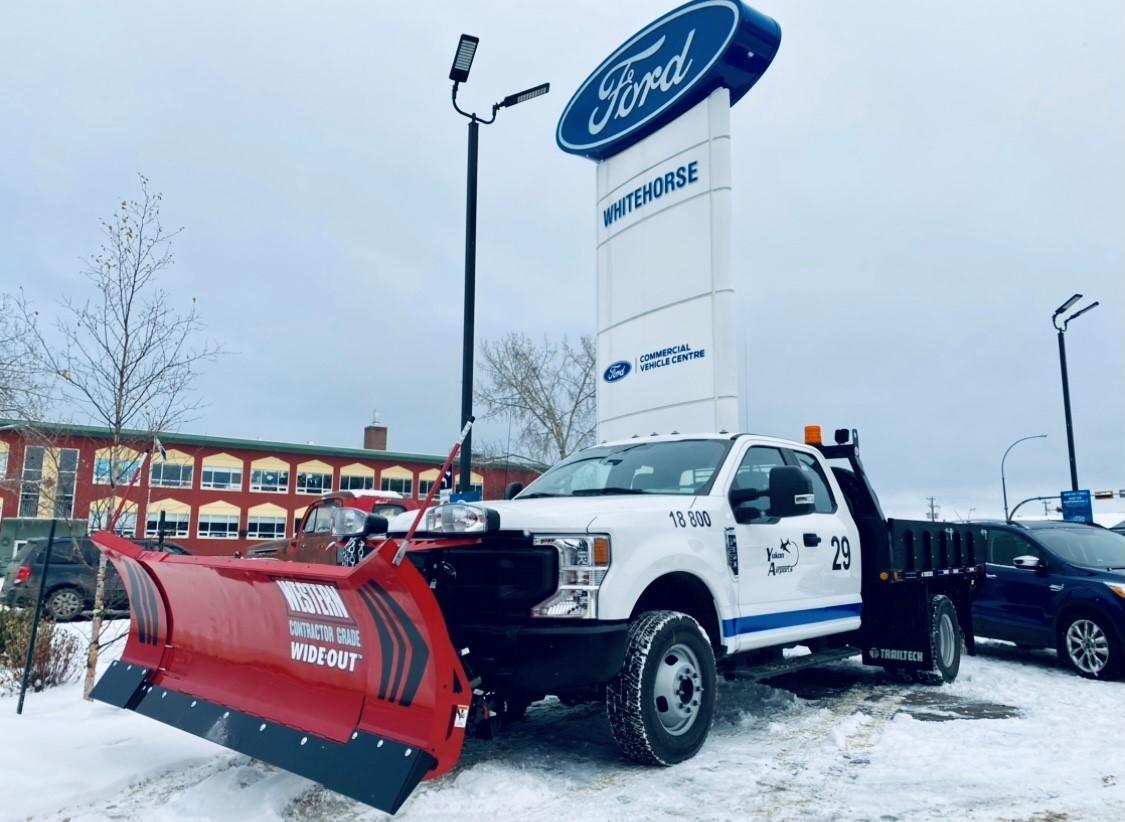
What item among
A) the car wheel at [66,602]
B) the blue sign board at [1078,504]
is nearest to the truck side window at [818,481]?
the car wheel at [66,602]

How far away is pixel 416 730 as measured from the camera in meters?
3.78

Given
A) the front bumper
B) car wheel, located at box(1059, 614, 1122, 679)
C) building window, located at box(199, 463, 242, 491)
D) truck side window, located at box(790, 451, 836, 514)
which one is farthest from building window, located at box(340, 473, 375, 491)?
the front bumper

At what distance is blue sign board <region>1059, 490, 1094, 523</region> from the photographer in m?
21.5

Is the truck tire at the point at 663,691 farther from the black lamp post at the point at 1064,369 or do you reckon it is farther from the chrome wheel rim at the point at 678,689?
the black lamp post at the point at 1064,369

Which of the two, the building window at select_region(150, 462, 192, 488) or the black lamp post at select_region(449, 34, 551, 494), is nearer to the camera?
the black lamp post at select_region(449, 34, 551, 494)

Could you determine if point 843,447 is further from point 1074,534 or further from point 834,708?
point 1074,534

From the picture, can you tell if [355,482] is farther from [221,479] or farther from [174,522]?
[174,522]

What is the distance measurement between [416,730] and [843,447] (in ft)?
16.1

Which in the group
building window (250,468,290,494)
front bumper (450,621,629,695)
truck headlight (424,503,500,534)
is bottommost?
front bumper (450,621,629,695)

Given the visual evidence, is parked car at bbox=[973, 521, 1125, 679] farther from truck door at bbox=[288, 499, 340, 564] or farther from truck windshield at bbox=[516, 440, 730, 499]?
truck door at bbox=[288, 499, 340, 564]

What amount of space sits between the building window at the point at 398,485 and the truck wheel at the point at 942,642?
40.1 metres

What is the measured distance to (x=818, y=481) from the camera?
274 inches

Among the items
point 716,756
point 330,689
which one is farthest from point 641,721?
point 330,689

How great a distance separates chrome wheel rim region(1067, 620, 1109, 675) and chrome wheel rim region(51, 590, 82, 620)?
15.0 metres
